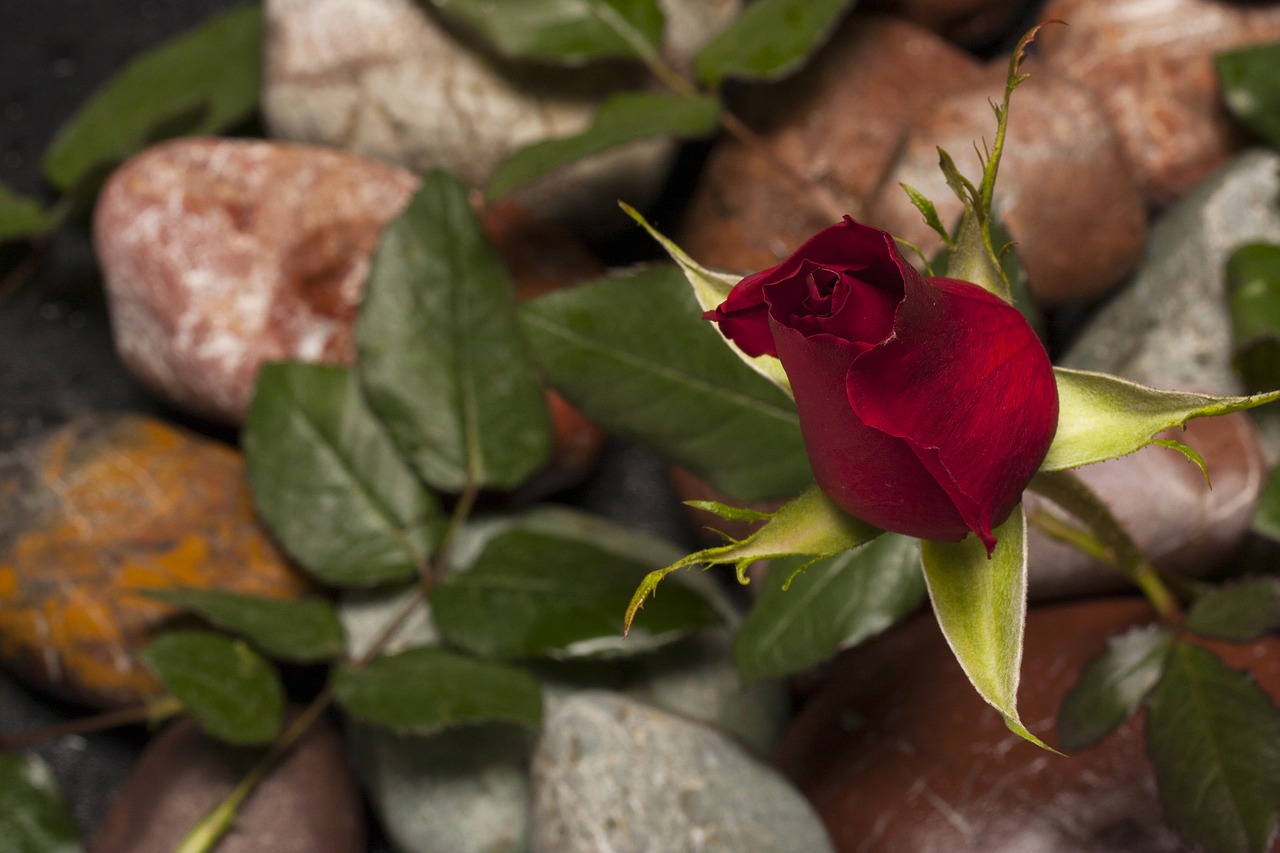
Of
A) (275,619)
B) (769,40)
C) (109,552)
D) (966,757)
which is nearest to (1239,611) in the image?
(966,757)

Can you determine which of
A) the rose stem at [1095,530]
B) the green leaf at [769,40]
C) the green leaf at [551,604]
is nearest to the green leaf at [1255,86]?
the green leaf at [769,40]

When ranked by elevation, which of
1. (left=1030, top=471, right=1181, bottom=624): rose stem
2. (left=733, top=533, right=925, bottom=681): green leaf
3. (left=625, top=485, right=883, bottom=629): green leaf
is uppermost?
(left=625, top=485, right=883, bottom=629): green leaf

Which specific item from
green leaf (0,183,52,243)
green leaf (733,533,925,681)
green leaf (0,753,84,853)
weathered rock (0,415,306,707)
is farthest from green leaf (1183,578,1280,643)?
green leaf (0,183,52,243)

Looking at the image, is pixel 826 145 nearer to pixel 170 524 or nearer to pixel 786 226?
pixel 786 226

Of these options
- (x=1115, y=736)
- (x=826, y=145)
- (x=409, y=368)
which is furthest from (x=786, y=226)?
(x=1115, y=736)

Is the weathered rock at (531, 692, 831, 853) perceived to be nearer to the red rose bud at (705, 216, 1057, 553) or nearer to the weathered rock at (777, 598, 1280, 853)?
the weathered rock at (777, 598, 1280, 853)

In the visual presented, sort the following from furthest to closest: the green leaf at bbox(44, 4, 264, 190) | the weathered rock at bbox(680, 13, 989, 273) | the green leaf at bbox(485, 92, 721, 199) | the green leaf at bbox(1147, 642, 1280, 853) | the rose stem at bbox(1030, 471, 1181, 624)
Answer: the green leaf at bbox(44, 4, 264, 190) < the weathered rock at bbox(680, 13, 989, 273) < the green leaf at bbox(485, 92, 721, 199) < the green leaf at bbox(1147, 642, 1280, 853) < the rose stem at bbox(1030, 471, 1181, 624)

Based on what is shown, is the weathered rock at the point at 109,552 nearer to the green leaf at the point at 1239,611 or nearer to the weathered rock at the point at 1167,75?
the green leaf at the point at 1239,611
